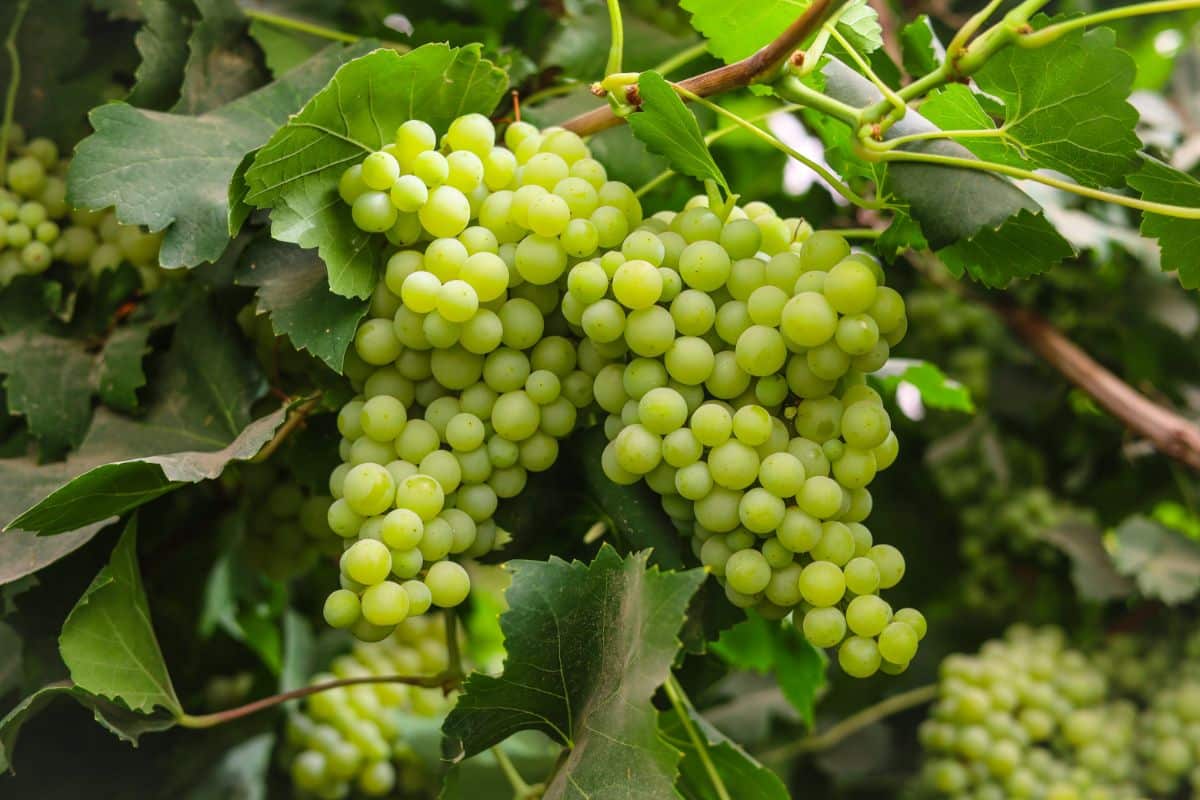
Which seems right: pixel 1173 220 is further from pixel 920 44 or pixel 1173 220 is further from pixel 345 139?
pixel 345 139

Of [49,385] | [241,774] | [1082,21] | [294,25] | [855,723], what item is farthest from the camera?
[855,723]

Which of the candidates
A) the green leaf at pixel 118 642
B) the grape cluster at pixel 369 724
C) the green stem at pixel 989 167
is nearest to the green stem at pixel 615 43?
the green stem at pixel 989 167

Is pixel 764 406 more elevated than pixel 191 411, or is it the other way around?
pixel 764 406

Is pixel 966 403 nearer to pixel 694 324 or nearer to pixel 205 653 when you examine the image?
pixel 694 324

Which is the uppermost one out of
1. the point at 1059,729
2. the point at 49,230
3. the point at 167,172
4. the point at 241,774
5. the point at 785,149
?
the point at 785,149

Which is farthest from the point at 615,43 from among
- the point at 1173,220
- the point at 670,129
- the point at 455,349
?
the point at 1173,220

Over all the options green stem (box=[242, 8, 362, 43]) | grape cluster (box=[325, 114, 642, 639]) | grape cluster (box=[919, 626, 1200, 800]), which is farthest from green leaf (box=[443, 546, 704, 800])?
grape cluster (box=[919, 626, 1200, 800])

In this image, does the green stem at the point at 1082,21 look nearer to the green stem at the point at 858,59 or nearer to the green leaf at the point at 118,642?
the green stem at the point at 858,59

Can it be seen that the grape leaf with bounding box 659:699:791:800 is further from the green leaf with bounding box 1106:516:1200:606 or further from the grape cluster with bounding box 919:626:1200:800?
the green leaf with bounding box 1106:516:1200:606
